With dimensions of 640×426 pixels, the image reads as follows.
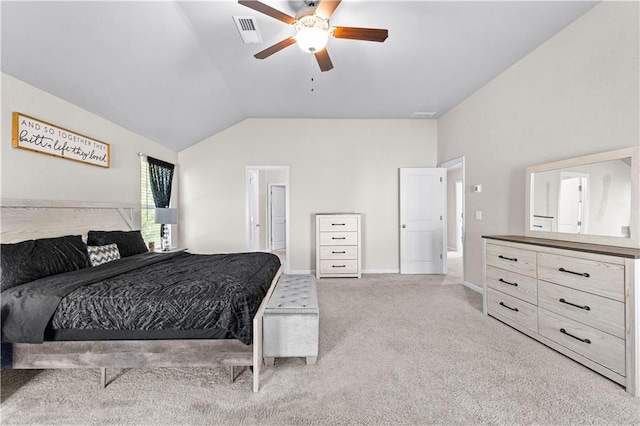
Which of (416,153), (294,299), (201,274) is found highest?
(416,153)

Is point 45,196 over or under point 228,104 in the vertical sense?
under

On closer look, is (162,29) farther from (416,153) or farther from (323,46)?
(416,153)

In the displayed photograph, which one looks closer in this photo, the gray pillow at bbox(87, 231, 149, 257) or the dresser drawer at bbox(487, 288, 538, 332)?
the dresser drawer at bbox(487, 288, 538, 332)

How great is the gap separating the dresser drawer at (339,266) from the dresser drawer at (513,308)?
2.22 m

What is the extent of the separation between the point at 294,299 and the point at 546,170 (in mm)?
2835

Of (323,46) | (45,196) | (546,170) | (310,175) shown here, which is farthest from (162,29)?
(546,170)

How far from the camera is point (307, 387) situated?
74.0 inches

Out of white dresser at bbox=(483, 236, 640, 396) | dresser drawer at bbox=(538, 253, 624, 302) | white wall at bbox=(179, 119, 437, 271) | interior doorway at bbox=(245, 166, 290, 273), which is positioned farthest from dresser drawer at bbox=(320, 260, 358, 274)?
dresser drawer at bbox=(538, 253, 624, 302)

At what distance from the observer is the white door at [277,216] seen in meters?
8.02

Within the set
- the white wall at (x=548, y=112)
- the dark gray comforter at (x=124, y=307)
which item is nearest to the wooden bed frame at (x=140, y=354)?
the dark gray comforter at (x=124, y=307)

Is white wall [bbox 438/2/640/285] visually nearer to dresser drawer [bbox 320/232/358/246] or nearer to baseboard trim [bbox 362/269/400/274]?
baseboard trim [bbox 362/269/400/274]

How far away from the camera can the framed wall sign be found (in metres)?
2.48

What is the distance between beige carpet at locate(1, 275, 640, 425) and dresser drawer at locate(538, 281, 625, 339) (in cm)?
35

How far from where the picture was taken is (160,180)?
4.68 meters
